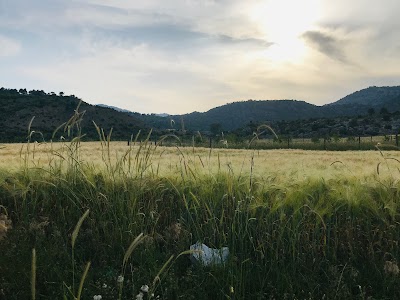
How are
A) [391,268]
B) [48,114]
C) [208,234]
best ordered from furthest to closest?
[48,114] → [208,234] → [391,268]

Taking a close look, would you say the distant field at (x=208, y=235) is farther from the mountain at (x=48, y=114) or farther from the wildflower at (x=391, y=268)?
the mountain at (x=48, y=114)

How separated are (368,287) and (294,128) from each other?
114m

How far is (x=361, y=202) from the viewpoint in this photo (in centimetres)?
578

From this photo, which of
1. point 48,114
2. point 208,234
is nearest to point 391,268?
point 208,234

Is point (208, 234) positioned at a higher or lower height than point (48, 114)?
lower

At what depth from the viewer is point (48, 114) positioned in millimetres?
121062

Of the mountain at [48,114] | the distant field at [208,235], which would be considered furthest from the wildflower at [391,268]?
the mountain at [48,114]

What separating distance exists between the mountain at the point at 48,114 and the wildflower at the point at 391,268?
10025cm

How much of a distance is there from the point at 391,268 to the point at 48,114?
12538 cm

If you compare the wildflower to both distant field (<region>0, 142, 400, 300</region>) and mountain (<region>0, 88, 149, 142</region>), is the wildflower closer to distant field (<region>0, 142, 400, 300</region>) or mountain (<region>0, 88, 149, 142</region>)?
distant field (<region>0, 142, 400, 300</region>)

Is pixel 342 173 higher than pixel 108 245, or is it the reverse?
pixel 342 173

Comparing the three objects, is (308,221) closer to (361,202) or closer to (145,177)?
(361,202)

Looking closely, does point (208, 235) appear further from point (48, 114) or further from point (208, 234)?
point (48, 114)

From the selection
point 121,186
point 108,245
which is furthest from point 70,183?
point 108,245
